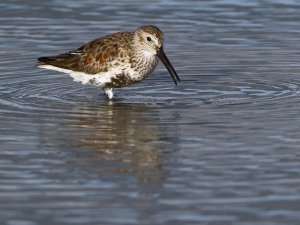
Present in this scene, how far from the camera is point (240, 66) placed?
19.5m

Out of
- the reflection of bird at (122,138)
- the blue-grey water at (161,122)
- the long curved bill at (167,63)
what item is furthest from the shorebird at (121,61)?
the reflection of bird at (122,138)

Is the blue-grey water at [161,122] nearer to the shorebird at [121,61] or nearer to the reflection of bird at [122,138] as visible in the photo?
the reflection of bird at [122,138]

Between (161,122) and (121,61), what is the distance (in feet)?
7.69

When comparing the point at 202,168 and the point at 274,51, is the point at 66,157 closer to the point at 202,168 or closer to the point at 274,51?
the point at 202,168

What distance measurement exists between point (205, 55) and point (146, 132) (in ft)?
18.6

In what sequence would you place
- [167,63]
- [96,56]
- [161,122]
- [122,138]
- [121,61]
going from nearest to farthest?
[122,138], [161,122], [167,63], [121,61], [96,56]

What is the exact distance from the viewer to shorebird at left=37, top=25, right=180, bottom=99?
17.3 metres

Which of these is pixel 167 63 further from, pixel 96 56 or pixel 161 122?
pixel 161 122

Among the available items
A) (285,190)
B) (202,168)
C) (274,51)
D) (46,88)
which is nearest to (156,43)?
(46,88)

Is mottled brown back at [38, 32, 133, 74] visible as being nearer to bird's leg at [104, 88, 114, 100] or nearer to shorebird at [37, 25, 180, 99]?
shorebird at [37, 25, 180, 99]

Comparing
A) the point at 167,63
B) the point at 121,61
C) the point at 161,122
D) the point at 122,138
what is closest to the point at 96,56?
the point at 121,61

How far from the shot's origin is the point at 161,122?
1538 cm

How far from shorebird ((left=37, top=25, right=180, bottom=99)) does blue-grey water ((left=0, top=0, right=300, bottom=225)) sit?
327 millimetres

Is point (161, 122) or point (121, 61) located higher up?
point (121, 61)
